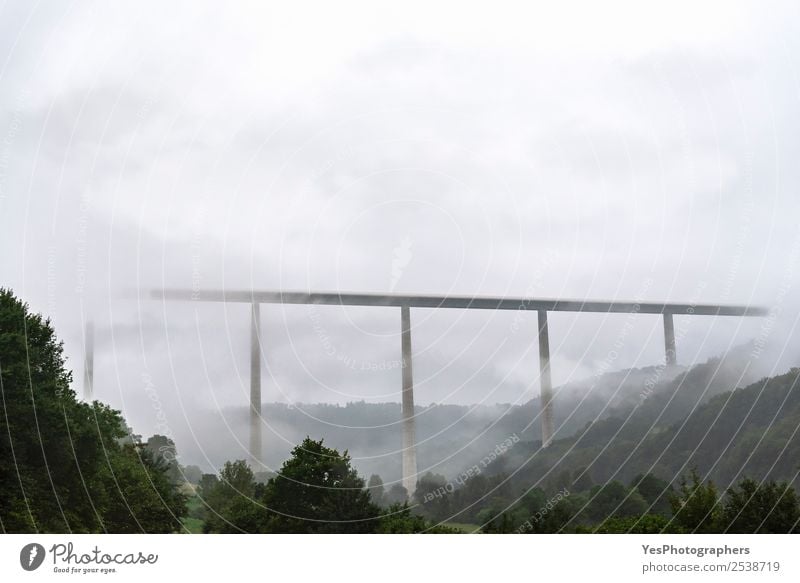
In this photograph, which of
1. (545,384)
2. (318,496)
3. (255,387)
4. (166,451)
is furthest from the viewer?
(545,384)

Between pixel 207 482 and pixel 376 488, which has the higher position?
Result: pixel 207 482

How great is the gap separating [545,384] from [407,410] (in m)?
4.10

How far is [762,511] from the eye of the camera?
61.0 feet

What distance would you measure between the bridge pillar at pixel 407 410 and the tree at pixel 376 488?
1102mm

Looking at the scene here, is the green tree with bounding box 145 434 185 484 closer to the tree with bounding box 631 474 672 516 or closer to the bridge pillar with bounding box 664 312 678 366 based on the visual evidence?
the tree with bounding box 631 474 672 516

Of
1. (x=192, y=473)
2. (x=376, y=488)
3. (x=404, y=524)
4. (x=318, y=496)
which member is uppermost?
(x=192, y=473)

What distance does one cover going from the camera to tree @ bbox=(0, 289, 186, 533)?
1762 cm

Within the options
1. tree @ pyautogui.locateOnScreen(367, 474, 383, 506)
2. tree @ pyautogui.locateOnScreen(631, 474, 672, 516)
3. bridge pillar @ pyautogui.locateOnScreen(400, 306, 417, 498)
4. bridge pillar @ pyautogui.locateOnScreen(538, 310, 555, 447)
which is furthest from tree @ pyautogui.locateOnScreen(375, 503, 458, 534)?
bridge pillar @ pyautogui.locateOnScreen(538, 310, 555, 447)

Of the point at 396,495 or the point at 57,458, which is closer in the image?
the point at 57,458

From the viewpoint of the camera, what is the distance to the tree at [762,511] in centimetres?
1825

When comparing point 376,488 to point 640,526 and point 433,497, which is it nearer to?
point 433,497
